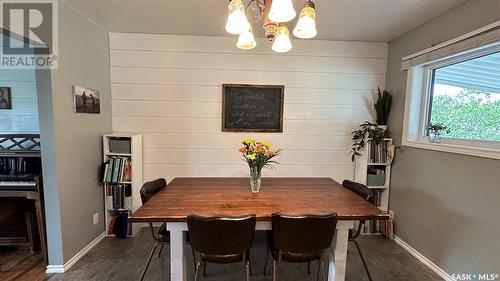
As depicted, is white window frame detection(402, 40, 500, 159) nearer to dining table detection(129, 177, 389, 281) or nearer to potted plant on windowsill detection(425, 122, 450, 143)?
potted plant on windowsill detection(425, 122, 450, 143)

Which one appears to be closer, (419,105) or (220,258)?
(220,258)

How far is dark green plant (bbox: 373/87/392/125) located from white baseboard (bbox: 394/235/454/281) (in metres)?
1.43

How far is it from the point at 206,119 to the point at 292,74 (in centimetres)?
126

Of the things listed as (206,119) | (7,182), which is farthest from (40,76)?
(206,119)

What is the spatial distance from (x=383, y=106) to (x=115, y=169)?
131 inches

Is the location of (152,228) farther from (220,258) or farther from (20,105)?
(20,105)

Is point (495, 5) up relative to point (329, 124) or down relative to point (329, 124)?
up

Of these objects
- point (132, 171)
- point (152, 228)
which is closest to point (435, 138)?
point (152, 228)

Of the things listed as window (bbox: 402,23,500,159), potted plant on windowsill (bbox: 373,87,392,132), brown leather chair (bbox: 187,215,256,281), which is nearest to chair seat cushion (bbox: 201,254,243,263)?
brown leather chair (bbox: 187,215,256,281)

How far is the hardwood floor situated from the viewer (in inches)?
79.3

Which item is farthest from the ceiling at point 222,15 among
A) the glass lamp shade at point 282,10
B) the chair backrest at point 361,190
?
the chair backrest at point 361,190

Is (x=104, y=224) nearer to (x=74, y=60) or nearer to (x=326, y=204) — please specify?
(x=74, y=60)

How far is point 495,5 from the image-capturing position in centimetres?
169

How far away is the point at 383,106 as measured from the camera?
2.85m
